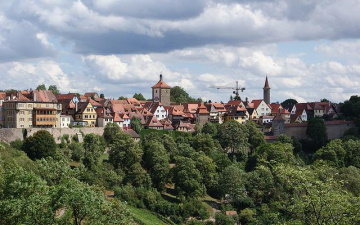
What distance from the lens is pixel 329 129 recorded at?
85500 millimetres

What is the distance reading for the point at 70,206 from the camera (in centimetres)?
2338

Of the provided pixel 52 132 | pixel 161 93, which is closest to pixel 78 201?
pixel 52 132

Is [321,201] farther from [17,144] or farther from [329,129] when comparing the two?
[329,129]

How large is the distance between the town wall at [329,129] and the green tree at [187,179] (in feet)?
96.9

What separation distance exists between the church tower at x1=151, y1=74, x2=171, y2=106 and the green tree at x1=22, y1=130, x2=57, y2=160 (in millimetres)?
43770

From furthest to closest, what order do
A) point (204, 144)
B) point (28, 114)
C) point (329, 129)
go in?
point (329, 129), point (204, 144), point (28, 114)

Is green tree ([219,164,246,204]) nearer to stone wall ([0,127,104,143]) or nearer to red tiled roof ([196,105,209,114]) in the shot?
stone wall ([0,127,104,143])

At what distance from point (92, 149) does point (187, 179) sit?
36.8 ft

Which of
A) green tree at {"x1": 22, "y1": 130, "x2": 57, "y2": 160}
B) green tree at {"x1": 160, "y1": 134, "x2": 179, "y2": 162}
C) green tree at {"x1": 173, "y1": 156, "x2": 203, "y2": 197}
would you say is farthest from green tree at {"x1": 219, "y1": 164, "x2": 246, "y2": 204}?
green tree at {"x1": 22, "y1": 130, "x2": 57, "y2": 160}

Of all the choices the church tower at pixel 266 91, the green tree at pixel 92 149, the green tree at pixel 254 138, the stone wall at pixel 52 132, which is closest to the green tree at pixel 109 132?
the stone wall at pixel 52 132

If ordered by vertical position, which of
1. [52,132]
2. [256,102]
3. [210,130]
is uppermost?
[256,102]

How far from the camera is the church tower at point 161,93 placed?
98.3 meters

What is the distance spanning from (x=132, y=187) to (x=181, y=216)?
5675mm

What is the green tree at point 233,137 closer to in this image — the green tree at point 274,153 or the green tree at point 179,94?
the green tree at point 274,153
